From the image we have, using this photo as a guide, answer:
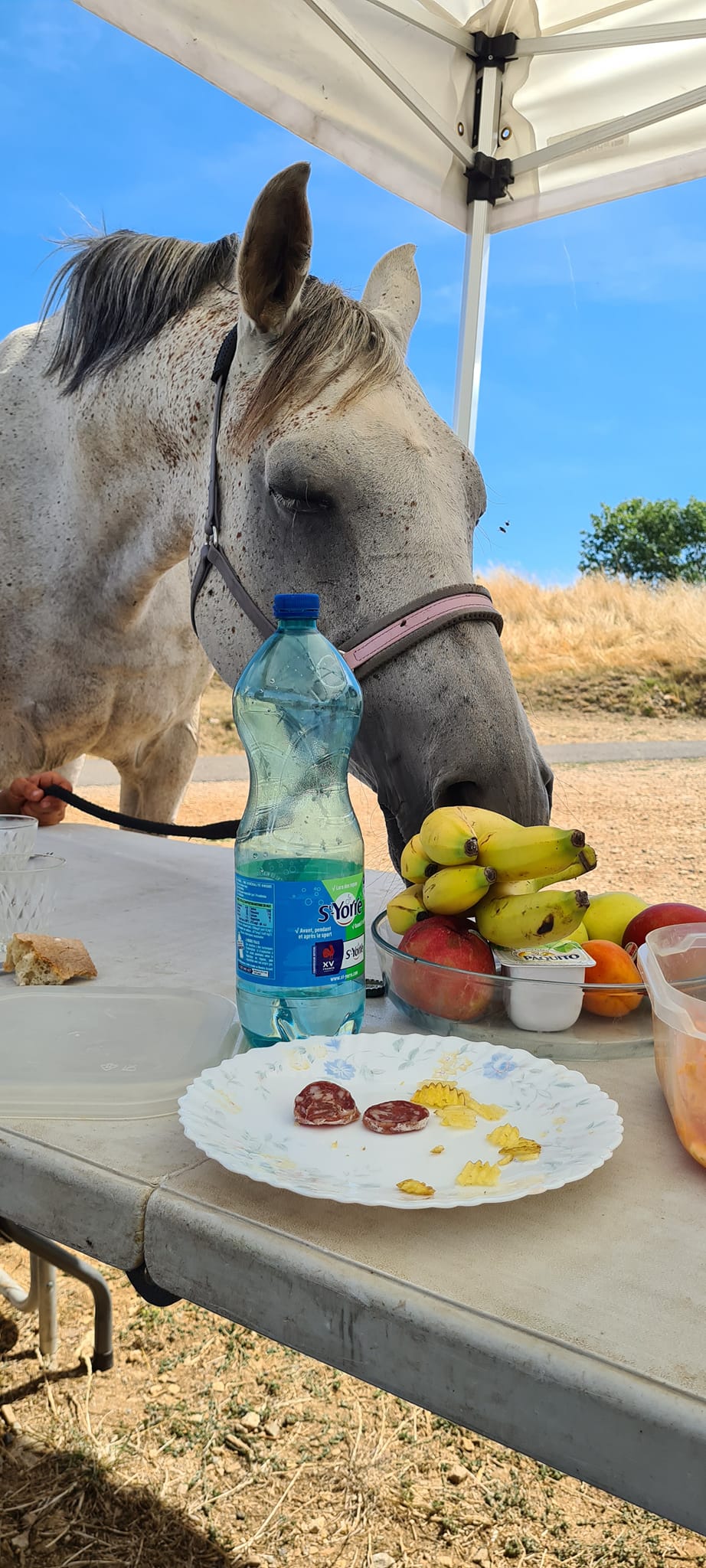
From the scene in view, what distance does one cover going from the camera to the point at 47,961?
1034 mm

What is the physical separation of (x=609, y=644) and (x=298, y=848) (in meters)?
11.9

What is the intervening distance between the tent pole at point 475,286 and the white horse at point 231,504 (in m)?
1.58

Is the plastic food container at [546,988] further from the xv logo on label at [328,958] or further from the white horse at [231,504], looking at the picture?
the white horse at [231,504]

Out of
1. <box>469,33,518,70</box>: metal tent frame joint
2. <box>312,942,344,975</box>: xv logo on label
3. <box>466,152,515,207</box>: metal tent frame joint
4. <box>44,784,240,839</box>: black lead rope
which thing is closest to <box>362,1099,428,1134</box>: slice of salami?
<box>312,942,344,975</box>: xv logo on label

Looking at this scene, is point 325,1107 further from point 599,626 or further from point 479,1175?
point 599,626

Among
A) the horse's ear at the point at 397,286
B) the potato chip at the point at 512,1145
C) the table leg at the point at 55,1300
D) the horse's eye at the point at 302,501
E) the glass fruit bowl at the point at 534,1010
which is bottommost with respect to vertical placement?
the table leg at the point at 55,1300

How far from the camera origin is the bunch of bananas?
0.88 m

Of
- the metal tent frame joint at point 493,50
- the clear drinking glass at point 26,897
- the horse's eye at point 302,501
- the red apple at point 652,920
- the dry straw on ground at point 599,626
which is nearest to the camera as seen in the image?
the red apple at point 652,920

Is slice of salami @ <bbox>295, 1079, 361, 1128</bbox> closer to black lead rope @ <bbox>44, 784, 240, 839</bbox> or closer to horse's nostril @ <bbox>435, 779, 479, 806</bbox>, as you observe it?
horse's nostril @ <bbox>435, 779, 479, 806</bbox>

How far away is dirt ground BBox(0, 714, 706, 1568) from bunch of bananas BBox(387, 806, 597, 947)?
95 centimetres

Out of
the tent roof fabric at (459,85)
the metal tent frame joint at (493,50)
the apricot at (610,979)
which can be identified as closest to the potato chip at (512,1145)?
the apricot at (610,979)

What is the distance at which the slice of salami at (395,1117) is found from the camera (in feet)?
2.23

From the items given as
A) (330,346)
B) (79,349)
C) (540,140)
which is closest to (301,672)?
(330,346)

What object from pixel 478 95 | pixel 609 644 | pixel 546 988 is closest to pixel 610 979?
pixel 546 988
